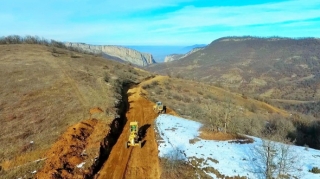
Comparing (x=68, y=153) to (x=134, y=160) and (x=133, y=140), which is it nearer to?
(x=134, y=160)

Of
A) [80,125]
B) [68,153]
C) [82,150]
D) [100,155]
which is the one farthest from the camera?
[80,125]

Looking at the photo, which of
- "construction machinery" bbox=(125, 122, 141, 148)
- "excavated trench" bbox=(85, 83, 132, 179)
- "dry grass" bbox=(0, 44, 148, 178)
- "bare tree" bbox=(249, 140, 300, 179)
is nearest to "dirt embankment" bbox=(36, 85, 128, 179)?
"excavated trench" bbox=(85, 83, 132, 179)

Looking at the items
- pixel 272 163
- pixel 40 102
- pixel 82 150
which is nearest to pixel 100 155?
pixel 82 150

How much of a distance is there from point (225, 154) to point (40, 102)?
77.9 ft

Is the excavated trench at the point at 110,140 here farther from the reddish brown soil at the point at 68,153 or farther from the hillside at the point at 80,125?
the reddish brown soil at the point at 68,153

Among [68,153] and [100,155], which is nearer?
[68,153]

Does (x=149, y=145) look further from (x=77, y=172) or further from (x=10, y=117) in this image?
(x=10, y=117)

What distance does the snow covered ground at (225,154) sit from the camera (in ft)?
61.4

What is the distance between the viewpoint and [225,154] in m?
21.4

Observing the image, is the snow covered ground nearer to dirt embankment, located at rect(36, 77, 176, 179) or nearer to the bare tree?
the bare tree

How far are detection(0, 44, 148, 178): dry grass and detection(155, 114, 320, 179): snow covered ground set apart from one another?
7.85m

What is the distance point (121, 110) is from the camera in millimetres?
33875

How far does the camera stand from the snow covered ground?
61.4 ft

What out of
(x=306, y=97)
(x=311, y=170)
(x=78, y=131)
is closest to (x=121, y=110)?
(x=78, y=131)
